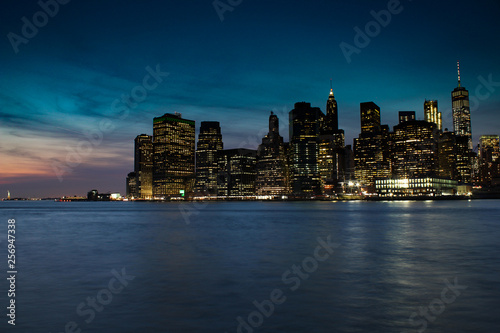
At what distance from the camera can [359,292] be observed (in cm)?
2006

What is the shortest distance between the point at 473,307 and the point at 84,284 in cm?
1944

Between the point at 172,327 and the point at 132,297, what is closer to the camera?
the point at 172,327

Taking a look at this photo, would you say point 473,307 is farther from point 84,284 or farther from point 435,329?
point 84,284

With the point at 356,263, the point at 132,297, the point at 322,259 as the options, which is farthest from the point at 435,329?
the point at 322,259

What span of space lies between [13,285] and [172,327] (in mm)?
12923

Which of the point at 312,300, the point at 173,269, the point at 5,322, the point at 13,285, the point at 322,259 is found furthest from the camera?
the point at 322,259

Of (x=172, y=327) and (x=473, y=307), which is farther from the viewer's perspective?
(x=473, y=307)

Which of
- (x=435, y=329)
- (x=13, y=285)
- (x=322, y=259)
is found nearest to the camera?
(x=435, y=329)

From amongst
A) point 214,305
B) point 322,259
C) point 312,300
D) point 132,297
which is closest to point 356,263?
point 322,259

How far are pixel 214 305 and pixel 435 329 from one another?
28.8ft

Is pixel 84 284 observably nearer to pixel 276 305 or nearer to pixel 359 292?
pixel 276 305

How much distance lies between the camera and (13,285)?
22.3 metres

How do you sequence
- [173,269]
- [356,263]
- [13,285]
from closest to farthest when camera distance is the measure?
[13,285] < [173,269] < [356,263]

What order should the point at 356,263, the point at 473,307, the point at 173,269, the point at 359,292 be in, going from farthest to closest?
the point at 356,263 → the point at 173,269 → the point at 359,292 → the point at 473,307
